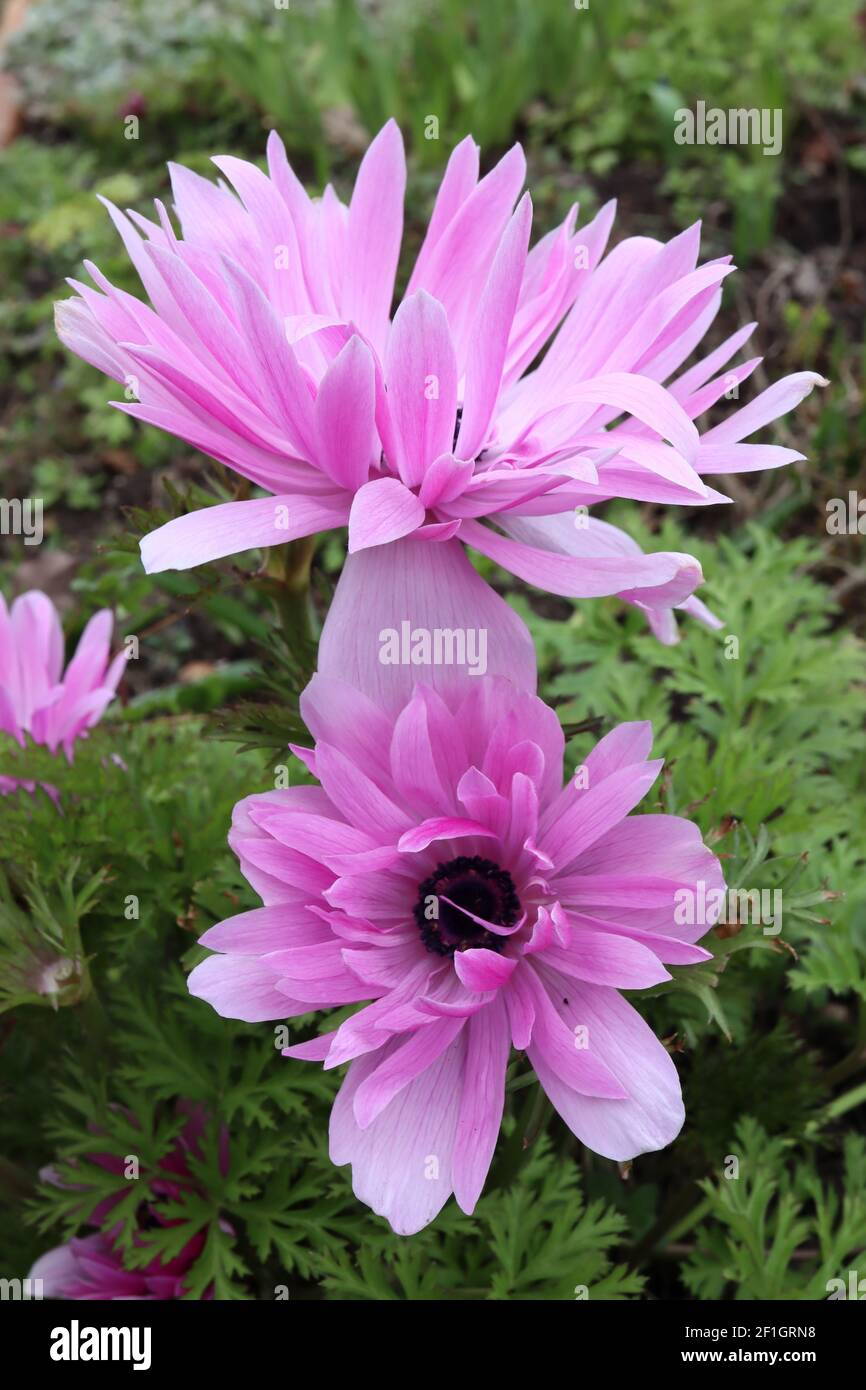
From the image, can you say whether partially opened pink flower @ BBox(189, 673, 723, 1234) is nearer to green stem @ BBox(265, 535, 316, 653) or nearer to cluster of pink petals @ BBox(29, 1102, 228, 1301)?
green stem @ BBox(265, 535, 316, 653)

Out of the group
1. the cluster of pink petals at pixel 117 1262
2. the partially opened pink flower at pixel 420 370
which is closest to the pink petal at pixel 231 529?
the partially opened pink flower at pixel 420 370

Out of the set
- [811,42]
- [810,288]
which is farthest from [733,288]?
[811,42]

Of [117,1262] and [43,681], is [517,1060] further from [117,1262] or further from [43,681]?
[43,681]

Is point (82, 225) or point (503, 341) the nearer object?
point (503, 341)

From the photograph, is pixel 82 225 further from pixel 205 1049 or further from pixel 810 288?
pixel 205 1049

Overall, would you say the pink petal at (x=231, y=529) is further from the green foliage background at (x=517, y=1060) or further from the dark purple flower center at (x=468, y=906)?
the dark purple flower center at (x=468, y=906)

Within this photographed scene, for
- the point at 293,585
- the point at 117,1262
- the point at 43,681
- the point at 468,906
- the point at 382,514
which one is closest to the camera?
the point at 382,514

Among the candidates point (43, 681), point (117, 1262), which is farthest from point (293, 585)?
point (117, 1262)
